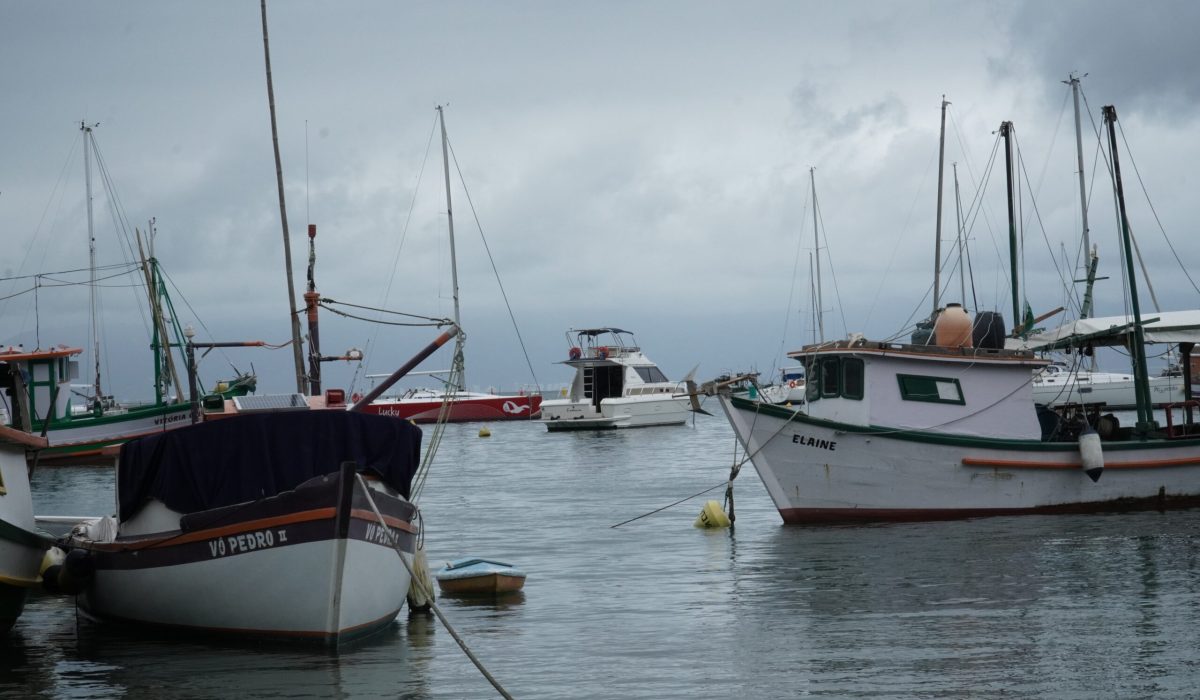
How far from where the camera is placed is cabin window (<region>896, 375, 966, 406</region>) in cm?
2278

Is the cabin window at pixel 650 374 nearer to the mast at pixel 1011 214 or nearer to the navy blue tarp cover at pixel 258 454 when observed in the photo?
the mast at pixel 1011 214

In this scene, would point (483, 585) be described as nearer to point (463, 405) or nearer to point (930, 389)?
point (930, 389)

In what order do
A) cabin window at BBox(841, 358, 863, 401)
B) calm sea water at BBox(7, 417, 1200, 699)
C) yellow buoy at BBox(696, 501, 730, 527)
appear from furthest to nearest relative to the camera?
yellow buoy at BBox(696, 501, 730, 527) → cabin window at BBox(841, 358, 863, 401) → calm sea water at BBox(7, 417, 1200, 699)

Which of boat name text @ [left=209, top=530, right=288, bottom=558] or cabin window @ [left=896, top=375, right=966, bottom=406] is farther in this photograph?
cabin window @ [left=896, top=375, right=966, bottom=406]

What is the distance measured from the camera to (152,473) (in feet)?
44.9

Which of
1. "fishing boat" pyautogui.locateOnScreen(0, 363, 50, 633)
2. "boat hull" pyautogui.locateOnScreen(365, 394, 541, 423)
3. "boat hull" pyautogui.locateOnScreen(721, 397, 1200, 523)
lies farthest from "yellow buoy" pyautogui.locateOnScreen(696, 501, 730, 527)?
"boat hull" pyautogui.locateOnScreen(365, 394, 541, 423)

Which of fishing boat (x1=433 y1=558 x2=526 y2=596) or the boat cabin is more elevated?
the boat cabin

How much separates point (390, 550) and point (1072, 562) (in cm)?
1010

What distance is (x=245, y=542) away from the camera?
12891 mm

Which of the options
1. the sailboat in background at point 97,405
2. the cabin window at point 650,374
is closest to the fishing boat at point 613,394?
the cabin window at point 650,374

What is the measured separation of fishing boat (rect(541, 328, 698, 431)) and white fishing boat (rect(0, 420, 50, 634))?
5406 centimetres

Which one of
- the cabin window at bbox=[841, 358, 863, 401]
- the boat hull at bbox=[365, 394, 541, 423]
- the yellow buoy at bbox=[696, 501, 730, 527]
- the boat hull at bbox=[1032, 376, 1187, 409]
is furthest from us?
the boat hull at bbox=[365, 394, 541, 423]

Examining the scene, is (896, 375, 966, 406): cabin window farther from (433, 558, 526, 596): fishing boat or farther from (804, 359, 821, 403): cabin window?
(433, 558, 526, 596): fishing boat

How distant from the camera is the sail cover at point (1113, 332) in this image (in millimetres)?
25500
